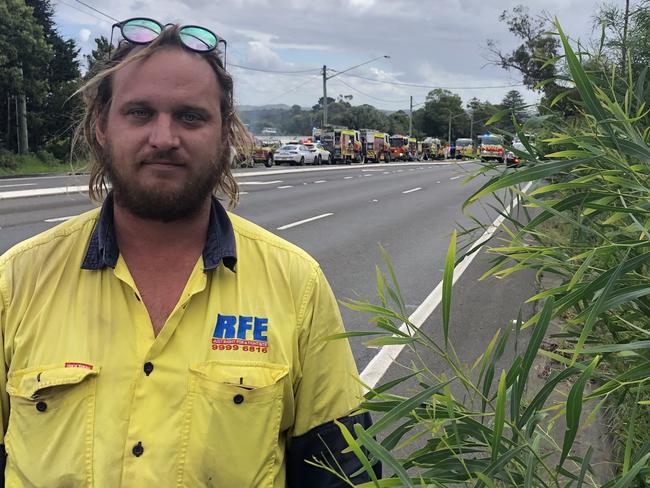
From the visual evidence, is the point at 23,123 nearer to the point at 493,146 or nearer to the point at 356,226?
the point at 356,226

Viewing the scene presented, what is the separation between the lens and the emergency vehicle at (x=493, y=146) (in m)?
1.91

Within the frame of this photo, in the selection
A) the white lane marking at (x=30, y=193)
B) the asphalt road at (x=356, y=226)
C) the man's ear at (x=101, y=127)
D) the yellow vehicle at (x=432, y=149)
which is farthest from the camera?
the yellow vehicle at (x=432, y=149)

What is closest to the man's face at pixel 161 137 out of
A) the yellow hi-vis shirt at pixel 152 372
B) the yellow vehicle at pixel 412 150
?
the yellow hi-vis shirt at pixel 152 372

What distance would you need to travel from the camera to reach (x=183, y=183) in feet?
6.23

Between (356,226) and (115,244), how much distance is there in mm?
12403

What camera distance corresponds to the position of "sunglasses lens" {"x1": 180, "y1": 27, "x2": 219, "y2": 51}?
1.97 metres

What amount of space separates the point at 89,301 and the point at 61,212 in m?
12.9

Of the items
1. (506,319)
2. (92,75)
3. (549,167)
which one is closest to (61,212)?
(506,319)

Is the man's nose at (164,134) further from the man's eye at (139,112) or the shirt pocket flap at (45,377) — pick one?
the shirt pocket flap at (45,377)

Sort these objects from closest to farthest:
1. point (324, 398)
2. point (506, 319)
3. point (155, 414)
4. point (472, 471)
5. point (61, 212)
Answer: point (472, 471) < point (155, 414) < point (324, 398) < point (506, 319) < point (61, 212)

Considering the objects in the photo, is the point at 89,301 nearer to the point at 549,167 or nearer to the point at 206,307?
the point at 206,307

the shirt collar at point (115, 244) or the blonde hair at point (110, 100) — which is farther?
the blonde hair at point (110, 100)

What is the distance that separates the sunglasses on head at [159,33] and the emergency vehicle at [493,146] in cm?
83

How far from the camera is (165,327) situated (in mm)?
Result: 1760
